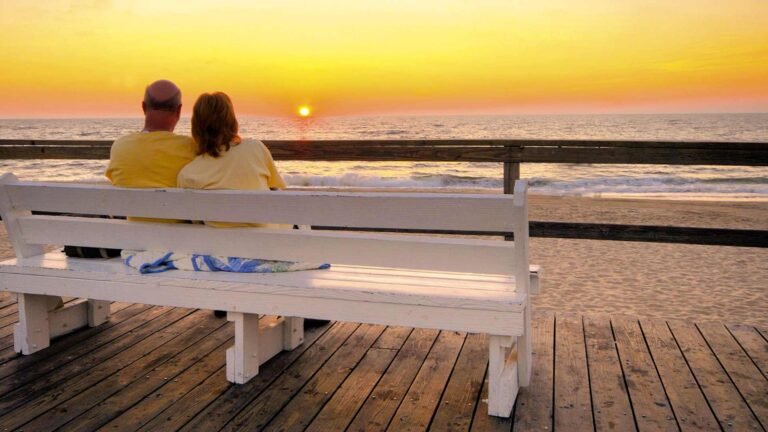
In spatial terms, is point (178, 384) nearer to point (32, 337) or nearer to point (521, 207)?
point (32, 337)

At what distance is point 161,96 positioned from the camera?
3.17 metres

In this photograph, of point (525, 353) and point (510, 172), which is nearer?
point (525, 353)

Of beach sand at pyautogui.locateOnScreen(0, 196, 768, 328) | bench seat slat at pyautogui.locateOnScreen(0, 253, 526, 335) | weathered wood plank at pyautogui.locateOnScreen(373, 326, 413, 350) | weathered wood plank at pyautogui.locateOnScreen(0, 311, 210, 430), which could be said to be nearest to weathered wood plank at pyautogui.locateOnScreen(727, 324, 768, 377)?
beach sand at pyautogui.locateOnScreen(0, 196, 768, 328)

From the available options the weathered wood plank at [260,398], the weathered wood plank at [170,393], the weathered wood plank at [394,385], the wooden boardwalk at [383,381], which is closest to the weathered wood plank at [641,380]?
the wooden boardwalk at [383,381]

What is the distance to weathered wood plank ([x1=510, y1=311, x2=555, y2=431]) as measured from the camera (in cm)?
263

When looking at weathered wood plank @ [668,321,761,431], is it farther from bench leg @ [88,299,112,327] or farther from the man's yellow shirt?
bench leg @ [88,299,112,327]

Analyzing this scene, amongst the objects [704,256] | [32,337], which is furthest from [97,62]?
[32,337]

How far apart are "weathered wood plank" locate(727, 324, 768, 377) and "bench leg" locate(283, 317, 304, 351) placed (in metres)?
2.06

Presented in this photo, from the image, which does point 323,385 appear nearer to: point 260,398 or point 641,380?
point 260,398

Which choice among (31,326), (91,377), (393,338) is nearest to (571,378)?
(393,338)

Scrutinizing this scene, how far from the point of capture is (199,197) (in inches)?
111

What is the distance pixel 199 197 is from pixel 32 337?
1.22 m

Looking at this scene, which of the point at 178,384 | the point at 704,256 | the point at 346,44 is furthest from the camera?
the point at 346,44

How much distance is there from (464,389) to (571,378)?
1.58 ft
